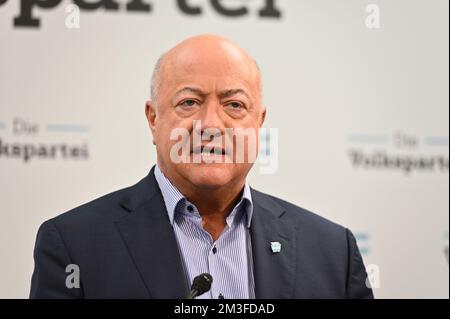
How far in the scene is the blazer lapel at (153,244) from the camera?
194cm

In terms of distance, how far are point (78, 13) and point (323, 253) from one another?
145cm

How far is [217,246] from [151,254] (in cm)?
23

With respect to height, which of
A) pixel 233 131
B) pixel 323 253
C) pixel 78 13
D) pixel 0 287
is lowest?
pixel 0 287

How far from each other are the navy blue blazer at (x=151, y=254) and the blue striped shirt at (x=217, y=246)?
0.03 meters

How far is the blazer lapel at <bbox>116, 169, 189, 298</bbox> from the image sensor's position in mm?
1943

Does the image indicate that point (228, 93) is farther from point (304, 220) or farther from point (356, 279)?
point (356, 279)

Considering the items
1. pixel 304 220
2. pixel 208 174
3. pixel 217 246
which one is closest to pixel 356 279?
pixel 304 220

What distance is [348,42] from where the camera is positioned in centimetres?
312

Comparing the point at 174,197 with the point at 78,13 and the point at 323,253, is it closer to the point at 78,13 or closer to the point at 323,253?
the point at 323,253

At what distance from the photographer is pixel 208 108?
6.93 ft

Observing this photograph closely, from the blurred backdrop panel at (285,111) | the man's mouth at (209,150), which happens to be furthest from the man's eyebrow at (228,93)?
the blurred backdrop panel at (285,111)
